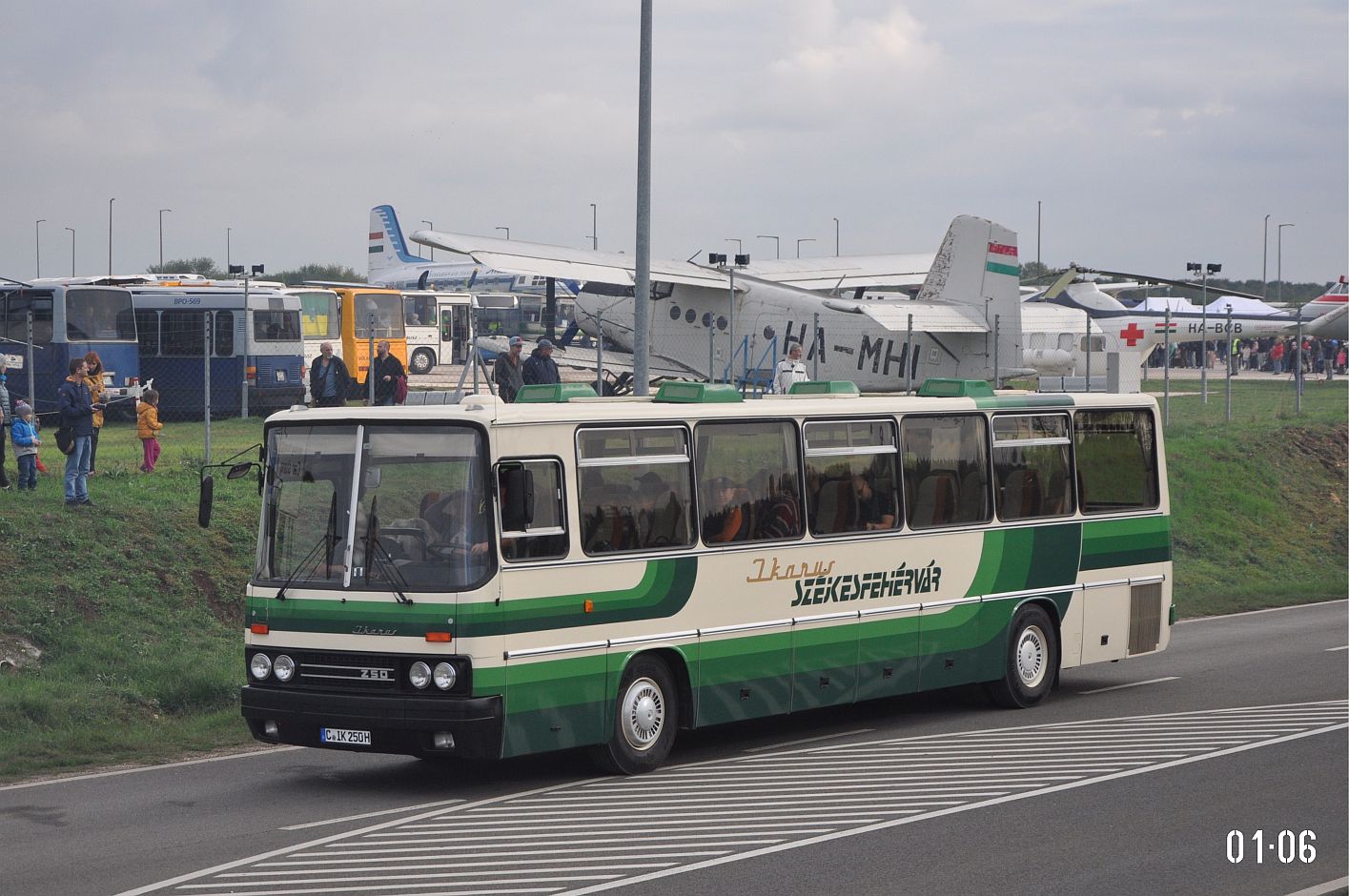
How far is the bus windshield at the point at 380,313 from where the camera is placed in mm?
48781

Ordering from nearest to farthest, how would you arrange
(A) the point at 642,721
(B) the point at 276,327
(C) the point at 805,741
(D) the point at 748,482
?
(A) the point at 642,721
(D) the point at 748,482
(C) the point at 805,741
(B) the point at 276,327

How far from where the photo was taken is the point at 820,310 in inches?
1373

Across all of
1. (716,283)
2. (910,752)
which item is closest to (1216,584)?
(716,283)

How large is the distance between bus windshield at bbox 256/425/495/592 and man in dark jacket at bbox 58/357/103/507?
29.5ft

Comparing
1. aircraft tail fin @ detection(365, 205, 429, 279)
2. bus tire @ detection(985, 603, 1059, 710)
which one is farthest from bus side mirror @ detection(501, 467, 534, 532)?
aircraft tail fin @ detection(365, 205, 429, 279)

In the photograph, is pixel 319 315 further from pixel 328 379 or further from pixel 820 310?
pixel 328 379

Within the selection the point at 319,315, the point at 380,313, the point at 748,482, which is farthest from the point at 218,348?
the point at 748,482

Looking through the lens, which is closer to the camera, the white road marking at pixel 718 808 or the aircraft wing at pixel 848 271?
the white road marking at pixel 718 808

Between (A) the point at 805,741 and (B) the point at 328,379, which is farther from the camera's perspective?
(B) the point at 328,379

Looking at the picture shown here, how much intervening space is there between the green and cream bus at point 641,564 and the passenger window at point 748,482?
19 millimetres

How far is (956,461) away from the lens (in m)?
15.0

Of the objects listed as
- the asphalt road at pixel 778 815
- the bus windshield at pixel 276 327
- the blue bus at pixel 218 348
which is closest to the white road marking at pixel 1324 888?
the asphalt road at pixel 778 815

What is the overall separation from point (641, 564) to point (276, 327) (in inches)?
1213

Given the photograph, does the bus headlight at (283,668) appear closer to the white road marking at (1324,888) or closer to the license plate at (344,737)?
the license plate at (344,737)
